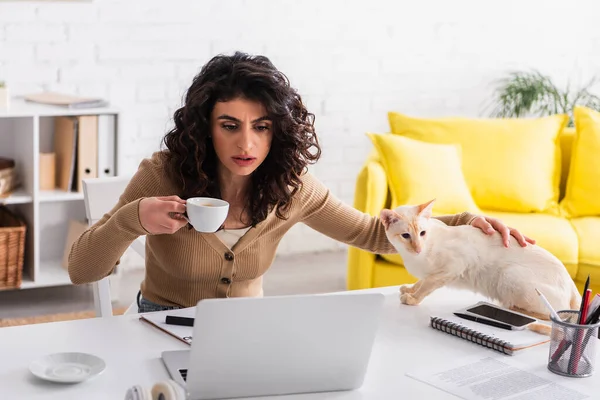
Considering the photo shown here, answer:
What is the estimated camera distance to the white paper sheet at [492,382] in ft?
4.60

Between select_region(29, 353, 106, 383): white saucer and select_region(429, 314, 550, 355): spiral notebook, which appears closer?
select_region(29, 353, 106, 383): white saucer

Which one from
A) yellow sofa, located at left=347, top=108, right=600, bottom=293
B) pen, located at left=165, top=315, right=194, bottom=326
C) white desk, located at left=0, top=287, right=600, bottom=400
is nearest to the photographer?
white desk, located at left=0, top=287, right=600, bottom=400

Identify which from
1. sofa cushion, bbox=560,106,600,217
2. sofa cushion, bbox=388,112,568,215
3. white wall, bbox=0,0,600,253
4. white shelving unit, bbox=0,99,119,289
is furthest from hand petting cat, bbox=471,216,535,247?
white wall, bbox=0,0,600,253

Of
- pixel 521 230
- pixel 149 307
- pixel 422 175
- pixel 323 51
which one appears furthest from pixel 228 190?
pixel 323 51

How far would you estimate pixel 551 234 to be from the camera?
3.30 m

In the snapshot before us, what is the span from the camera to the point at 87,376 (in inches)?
53.9

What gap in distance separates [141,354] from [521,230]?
2146 mm

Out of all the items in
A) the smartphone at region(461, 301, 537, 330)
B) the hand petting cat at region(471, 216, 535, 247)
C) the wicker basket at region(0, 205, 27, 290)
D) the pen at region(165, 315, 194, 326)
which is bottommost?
the wicker basket at region(0, 205, 27, 290)

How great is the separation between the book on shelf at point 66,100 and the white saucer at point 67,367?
218cm

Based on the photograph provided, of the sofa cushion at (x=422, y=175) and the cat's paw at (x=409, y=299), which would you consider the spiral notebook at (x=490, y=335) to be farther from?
the sofa cushion at (x=422, y=175)

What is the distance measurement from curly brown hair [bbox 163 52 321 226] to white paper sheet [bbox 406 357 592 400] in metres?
0.60

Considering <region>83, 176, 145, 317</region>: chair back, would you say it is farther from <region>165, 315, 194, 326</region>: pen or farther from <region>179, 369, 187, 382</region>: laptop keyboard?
<region>179, 369, 187, 382</region>: laptop keyboard

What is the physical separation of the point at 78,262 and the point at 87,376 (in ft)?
1.49

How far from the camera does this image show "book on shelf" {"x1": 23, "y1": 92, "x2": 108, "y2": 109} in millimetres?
3463
